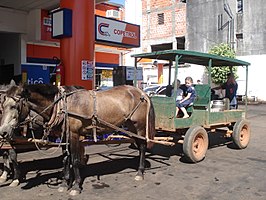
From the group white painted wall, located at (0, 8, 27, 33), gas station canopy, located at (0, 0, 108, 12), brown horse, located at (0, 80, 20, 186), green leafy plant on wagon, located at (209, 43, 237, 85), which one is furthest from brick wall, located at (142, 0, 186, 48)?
brown horse, located at (0, 80, 20, 186)

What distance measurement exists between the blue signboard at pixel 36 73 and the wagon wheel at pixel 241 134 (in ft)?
23.2

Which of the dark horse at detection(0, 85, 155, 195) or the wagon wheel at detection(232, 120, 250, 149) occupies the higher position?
the dark horse at detection(0, 85, 155, 195)

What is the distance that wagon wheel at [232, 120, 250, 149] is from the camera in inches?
314

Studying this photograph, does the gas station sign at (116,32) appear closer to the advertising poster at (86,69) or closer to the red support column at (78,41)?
the red support column at (78,41)

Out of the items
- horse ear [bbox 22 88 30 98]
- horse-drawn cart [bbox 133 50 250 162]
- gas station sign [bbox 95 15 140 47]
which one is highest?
gas station sign [bbox 95 15 140 47]

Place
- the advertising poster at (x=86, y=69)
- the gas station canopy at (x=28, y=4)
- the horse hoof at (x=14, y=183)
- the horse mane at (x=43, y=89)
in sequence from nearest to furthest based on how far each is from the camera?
the horse mane at (x=43, y=89)
the horse hoof at (x=14, y=183)
the advertising poster at (x=86, y=69)
the gas station canopy at (x=28, y=4)

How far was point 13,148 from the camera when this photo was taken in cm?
512

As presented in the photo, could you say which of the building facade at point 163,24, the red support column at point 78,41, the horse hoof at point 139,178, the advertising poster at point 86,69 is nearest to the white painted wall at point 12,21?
the red support column at point 78,41

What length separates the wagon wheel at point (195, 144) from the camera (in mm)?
6523

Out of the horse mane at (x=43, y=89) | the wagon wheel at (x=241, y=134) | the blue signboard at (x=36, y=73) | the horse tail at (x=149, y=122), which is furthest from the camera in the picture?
the blue signboard at (x=36, y=73)

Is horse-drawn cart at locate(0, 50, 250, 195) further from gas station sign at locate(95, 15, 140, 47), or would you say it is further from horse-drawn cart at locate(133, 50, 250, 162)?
gas station sign at locate(95, 15, 140, 47)

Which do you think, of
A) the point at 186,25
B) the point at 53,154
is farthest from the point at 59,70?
the point at 186,25

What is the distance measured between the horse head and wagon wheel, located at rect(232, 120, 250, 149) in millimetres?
5412

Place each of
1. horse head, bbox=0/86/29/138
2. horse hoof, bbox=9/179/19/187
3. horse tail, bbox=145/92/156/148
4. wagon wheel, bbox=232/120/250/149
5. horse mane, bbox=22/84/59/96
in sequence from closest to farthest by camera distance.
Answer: horse head, bbox=0/86/29/138, horse mane, bbox=22/84/59/96, horse hoof, bbox=9/179/19/187, horse tail, bbox=145/92/156/148, wagon wheel, bbox=232/120/250/149
